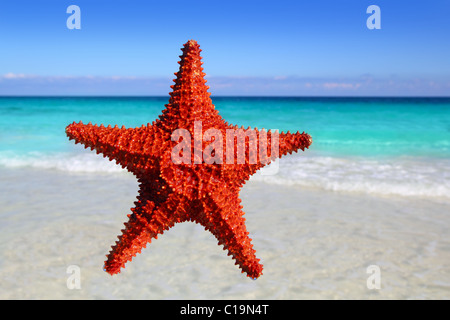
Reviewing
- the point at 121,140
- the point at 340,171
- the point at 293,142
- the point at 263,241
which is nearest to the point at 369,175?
the point at 340,171

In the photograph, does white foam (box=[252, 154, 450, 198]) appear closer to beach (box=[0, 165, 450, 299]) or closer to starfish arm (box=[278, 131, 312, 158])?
beach (box=[0, 165, 450, 299])

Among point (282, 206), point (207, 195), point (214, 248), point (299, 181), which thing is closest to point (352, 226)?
point (282, 206)

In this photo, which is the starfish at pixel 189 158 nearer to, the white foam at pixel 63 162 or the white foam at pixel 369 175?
Result: the white foam at pixel 369 175

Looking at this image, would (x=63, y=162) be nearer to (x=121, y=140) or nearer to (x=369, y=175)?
(x=369, y=175)

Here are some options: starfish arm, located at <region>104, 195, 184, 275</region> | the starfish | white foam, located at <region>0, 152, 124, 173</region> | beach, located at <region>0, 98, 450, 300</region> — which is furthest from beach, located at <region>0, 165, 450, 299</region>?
white foam, located at <region>0, 152, 124, 173</region>

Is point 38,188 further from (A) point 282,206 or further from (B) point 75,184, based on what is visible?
(A) point 282,206

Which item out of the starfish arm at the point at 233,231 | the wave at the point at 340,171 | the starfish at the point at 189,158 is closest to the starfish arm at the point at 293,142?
the starfish at the point at 189,158
